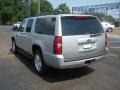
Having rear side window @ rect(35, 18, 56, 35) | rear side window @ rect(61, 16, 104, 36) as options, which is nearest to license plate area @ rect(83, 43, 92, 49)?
rear side window @ rect(61, 16, 104, 36)

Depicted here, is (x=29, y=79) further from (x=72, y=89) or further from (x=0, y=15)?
(x=0, y=15)

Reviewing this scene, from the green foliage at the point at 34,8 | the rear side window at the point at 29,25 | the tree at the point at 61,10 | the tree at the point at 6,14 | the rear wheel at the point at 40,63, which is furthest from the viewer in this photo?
the green foliage at the point at 34,8

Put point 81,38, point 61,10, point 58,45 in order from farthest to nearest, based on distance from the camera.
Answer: point 61,10 < point 81,38 < point 58,45

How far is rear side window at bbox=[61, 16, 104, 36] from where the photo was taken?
6.91 m

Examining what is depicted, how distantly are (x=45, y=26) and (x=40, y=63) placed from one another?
1236 mm

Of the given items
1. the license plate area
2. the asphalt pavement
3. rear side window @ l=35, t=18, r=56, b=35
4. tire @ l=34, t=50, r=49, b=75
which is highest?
rear side window @ l=35, t=18, r=56, b=35

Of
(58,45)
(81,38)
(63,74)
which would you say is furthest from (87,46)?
(63,74)

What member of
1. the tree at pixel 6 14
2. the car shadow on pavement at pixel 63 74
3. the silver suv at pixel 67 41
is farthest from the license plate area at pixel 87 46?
the tree at pixel 6 14

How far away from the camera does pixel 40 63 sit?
7.87 metres

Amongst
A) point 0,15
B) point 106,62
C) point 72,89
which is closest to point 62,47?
point 72,89

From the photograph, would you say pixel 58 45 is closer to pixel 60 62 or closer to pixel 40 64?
pixel 60 62

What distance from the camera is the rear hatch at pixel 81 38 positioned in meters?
6.78

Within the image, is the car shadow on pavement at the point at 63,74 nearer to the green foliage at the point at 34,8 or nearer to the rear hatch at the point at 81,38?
the rear hatch at the point at 81,38

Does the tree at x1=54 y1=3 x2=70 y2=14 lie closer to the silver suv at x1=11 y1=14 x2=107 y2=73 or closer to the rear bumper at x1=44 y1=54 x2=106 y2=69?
the silver suv at x1=11 y1=14 x2=107 y2=73
